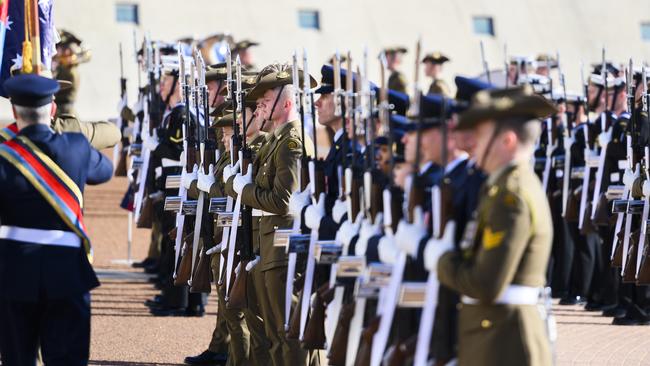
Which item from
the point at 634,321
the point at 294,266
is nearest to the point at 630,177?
the point at 634,321

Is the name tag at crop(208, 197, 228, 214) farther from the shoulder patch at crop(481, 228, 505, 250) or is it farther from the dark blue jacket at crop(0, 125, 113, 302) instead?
the shoulder patch at crop(481, 228, 505, 250)

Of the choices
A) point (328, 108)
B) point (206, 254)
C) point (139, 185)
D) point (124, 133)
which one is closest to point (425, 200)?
point (328, 108)

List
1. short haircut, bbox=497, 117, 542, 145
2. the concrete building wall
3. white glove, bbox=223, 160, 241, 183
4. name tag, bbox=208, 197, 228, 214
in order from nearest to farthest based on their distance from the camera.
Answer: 1. short haircut, bbox=497, 117, 542, 145
2. white glove, bbox=223, 160, 241, 183
3. name tag, bbox=208, 197, 228, 214
4. the concrete building wall

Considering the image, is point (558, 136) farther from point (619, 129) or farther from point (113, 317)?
point (113, 317)

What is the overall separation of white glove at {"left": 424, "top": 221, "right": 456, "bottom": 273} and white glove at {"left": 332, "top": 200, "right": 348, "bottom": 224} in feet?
4.78

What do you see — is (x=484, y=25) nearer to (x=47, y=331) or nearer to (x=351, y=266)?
(x=351, y=266)

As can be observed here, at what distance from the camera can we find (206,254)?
315 inches

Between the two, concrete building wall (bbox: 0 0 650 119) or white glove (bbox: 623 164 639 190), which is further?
concrete building wall (bbox: 0 0 650 119)

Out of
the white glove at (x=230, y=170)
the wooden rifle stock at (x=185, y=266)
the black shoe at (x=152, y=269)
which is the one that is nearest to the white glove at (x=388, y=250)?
the white glove at (x=230, y=170)

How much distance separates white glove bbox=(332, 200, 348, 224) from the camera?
601cm

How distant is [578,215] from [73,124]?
5429 millimetres

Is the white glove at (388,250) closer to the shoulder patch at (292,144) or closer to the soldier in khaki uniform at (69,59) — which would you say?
the shoulder patch at (292,144)

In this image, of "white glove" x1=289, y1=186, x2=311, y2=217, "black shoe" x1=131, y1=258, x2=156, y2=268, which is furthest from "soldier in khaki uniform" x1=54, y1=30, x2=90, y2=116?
"white glove" x1=289, y1=186, x2=311, y2=217

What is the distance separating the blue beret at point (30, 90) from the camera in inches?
216
